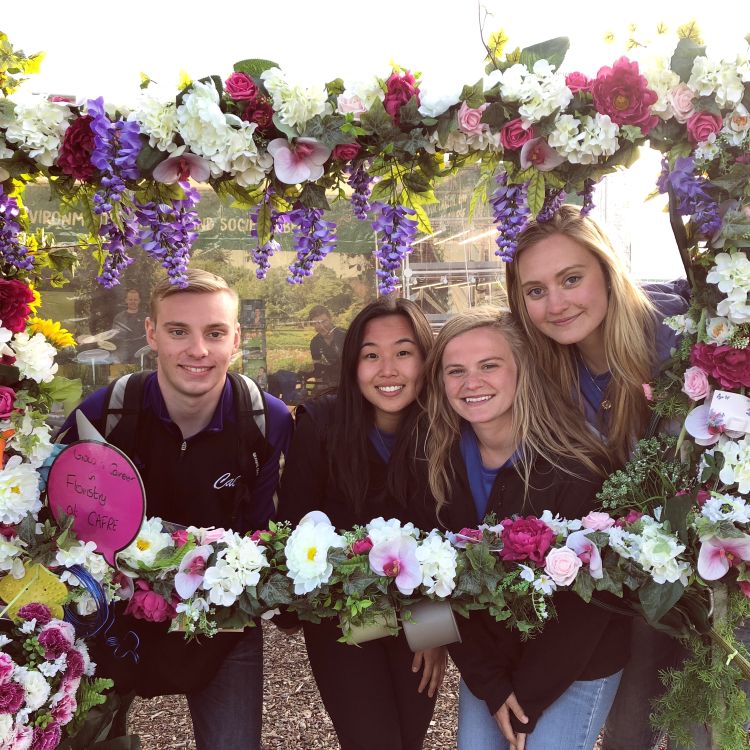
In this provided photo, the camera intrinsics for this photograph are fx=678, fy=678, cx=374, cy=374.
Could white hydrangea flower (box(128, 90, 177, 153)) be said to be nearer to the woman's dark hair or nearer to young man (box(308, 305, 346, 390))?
the woman's dark hair

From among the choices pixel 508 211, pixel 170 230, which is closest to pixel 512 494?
pixel 508 211

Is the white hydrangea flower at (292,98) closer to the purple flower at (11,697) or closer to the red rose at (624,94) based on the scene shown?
the red rose at (624,94)

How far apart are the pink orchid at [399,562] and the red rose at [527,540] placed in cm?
27

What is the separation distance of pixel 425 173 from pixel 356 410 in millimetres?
1016

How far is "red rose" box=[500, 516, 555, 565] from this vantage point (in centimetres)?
198

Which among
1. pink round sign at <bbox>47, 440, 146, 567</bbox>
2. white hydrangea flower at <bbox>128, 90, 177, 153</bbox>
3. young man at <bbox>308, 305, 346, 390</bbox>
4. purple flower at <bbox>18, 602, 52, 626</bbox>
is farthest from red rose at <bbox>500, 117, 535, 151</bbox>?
young man at <bbox>308, 305, 346, 390</bbox>

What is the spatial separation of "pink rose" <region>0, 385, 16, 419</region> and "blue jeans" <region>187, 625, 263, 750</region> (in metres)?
1.14

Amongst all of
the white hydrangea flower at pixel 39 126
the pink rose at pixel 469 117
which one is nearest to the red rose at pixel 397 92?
the pink rose at pixel 469 117

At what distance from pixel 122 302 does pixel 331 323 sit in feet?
4.83

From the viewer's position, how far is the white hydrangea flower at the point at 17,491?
1.82 m

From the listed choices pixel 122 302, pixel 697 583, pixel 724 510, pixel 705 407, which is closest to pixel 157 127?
pixel 705 407

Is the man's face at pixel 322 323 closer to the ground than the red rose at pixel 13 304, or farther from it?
farther from it

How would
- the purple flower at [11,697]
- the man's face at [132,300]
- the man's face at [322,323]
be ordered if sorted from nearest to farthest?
the purple flower at [11,697]
the man's face at [132,300]
the man's face at [322,323]

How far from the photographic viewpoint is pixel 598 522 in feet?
6.72
